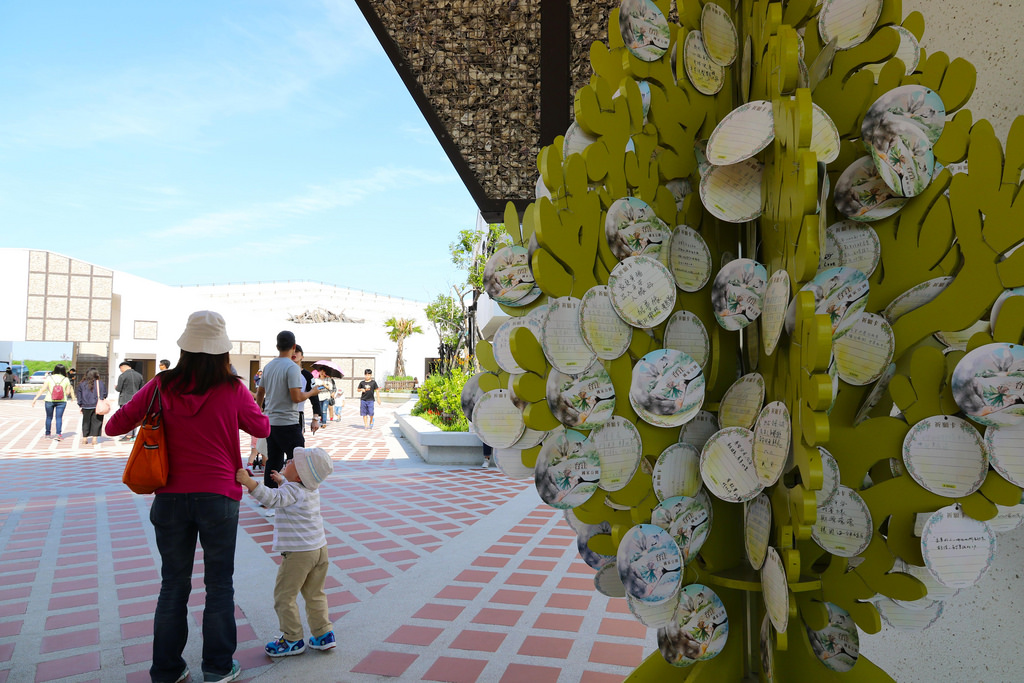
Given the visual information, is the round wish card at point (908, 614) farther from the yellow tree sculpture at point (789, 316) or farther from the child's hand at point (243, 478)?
the child's hand at point (243, 478)

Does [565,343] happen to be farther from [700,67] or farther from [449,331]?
[449,331]

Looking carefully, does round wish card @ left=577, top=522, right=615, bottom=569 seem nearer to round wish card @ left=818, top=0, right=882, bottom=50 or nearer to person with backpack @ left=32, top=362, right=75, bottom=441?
round wish card @ left=818, top=0, right=882, bottom=50

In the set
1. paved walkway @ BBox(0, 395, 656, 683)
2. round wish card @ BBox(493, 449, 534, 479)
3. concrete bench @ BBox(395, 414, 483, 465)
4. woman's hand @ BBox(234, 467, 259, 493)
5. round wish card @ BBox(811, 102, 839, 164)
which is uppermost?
round wish card @ BBox(811, 102, 839, 164)

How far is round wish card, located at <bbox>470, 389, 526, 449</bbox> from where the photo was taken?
1.08 metres

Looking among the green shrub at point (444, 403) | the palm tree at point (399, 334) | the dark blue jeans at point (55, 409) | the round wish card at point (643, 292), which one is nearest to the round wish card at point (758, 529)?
the round wish card at point (643, 292)

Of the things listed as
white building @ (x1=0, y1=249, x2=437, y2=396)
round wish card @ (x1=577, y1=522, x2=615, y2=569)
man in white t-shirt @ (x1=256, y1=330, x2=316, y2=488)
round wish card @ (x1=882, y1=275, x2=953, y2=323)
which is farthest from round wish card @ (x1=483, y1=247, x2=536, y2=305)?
white building @ (x1=0, y1=249, x2=437, y2=396)

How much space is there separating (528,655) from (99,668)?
5.87 ft

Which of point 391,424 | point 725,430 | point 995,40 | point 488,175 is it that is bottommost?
point 391,424

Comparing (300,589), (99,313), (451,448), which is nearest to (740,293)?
(300,589)

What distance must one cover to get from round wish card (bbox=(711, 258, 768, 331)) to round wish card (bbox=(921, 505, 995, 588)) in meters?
0.38

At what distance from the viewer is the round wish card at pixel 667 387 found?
2.94ft

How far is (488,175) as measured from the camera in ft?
15.9

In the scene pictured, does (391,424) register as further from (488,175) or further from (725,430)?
(725,430)

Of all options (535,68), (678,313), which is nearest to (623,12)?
(678,313)
